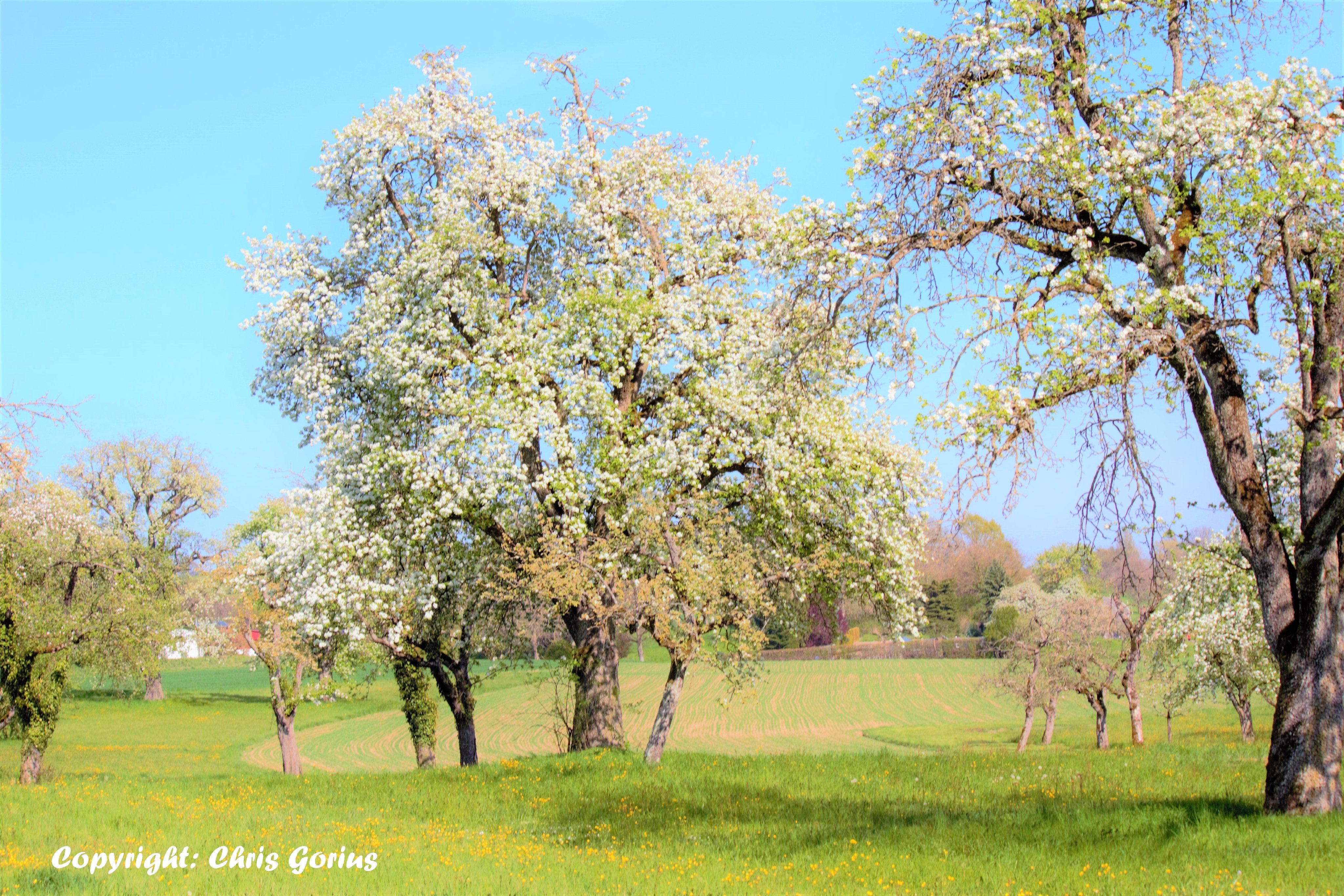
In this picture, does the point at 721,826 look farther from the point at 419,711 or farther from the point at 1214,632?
the point at 1214,632

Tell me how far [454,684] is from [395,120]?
17.0 m

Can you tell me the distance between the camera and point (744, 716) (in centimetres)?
7456

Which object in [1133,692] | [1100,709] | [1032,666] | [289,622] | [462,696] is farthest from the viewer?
[1032,666]

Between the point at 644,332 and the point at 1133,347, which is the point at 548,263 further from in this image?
the point at 1133,347

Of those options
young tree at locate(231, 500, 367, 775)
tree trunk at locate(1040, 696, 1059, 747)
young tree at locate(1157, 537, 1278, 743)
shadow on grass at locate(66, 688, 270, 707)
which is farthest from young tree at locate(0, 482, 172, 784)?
shadow on grass at locate(66, 688, 270, 707)

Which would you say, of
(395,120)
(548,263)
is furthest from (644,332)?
(395,120)

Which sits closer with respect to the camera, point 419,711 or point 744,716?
point 419,711

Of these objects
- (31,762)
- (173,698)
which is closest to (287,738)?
(31,762)

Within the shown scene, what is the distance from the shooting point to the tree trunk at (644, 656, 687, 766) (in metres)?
21.3

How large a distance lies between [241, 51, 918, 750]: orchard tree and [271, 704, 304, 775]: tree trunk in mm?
18731

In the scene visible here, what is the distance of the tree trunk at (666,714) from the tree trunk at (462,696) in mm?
9611

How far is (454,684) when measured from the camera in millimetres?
31062

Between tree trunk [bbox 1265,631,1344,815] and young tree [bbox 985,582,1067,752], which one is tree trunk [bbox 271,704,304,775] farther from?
tree trunk [bbox 1265,631,1344,815]

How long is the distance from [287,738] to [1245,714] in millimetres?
40351
